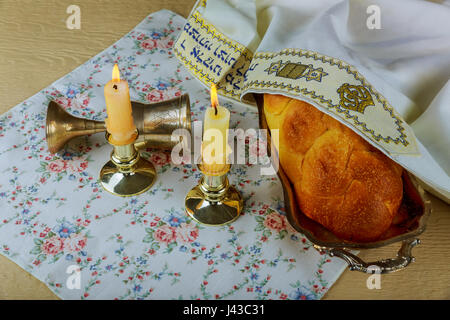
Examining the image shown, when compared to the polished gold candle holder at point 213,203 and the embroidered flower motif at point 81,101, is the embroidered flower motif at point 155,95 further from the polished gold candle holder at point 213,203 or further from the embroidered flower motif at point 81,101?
the polished gold candle holder at point 213,203

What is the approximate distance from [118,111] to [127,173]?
0.12 meters

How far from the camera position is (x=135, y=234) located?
60 cm

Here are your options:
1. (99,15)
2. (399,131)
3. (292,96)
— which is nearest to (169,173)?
(292,96)

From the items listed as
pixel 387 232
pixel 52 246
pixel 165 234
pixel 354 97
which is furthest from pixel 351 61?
pixel 52 246

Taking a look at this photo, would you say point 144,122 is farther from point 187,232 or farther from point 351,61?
point 351,61

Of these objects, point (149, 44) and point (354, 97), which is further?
point (149, 44)

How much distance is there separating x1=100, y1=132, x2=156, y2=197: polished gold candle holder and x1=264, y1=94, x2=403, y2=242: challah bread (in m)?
0.21

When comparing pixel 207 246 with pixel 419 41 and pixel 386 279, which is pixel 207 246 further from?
pixel 419 41

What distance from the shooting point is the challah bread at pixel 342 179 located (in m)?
0.54

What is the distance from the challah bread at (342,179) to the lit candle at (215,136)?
0.10 meters

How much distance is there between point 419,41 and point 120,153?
47 cm

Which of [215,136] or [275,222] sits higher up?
[215,136]

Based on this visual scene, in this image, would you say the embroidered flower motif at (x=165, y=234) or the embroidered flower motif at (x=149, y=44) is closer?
the embroidered flower motif at (x=165, y=234)

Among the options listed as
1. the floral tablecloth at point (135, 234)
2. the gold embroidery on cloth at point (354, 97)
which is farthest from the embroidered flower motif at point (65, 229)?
the gold embroidery on cloth at point (354, 97)
